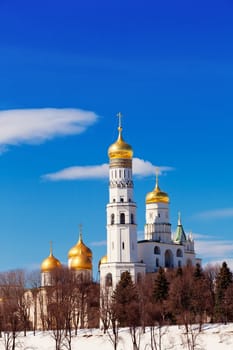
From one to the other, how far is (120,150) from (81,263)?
41.5 ft

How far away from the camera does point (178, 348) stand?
59.3 m

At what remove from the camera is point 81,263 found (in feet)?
288

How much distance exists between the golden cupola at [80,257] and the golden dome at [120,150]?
453 inches

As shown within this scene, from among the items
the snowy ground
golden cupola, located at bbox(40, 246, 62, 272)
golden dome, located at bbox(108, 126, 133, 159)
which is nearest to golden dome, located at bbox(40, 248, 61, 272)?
golden cupola, located at bbox(40, 246, 62, 272)

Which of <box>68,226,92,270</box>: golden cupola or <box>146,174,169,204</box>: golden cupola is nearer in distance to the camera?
<box>68,226,92,270</box>: golden cupola

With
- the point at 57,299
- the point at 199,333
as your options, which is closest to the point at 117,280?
the point at 57,299

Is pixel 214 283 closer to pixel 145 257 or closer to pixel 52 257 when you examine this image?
pixel 145 257

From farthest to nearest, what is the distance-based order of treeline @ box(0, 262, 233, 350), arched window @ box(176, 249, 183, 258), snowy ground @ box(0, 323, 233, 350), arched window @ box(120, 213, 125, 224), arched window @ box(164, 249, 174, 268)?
arched window @ box(176, 249, 183, 258) < arched window @ box(164, 249, 174, 268) < arched window @ box(120, 213, 125, 224) < treeline @ box(0, 262, 233, 350) < snowy ground @ box(0, 323, 233, 350)

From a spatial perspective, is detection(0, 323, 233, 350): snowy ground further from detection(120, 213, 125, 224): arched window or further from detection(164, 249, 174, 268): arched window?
detection(164, 249, 174, 268): arched window

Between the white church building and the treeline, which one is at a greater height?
the white church building

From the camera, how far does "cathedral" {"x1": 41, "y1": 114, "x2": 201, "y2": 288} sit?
81.8m

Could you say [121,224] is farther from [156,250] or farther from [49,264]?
[49,264]

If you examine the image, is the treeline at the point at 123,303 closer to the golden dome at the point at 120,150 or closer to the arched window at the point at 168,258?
the arched window at the point at 168,258

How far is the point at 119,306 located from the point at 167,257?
2295cm
